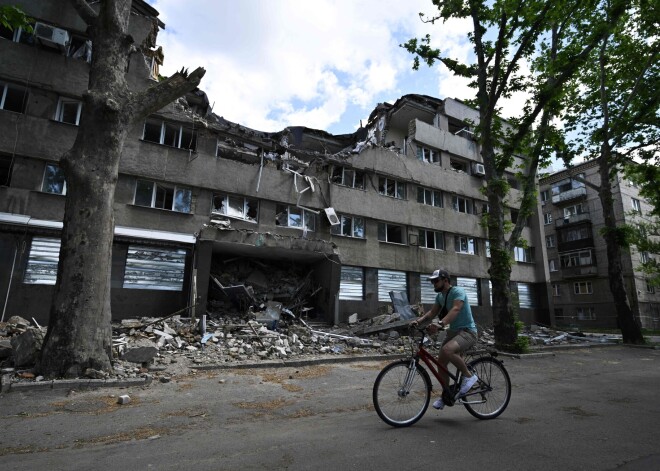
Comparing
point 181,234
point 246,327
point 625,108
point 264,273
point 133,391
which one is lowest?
point 133,391

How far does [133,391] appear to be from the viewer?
6367mm

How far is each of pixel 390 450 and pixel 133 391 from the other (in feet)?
16.1

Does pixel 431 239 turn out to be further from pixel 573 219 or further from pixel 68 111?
pixel 573 219

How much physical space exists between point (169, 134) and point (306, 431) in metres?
16.5

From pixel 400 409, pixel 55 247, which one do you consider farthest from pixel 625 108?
pixel 55 247

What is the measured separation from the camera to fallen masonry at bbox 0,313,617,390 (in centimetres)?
709

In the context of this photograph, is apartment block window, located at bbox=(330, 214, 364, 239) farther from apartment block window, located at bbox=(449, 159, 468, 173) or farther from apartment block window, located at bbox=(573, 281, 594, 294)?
apartment block window, located at bbox=(573, 281, 594, 294)

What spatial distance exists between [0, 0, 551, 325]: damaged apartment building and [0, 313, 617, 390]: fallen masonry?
78.4 inches

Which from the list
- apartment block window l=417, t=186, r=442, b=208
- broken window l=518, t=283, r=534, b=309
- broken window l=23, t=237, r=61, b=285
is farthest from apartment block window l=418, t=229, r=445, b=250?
broken window l=23, t=237, r=61, b=285

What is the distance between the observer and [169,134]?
1733cm

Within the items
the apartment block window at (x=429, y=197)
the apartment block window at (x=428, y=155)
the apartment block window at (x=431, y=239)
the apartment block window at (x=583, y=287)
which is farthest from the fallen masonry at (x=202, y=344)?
the apartment block window at (x=583, y=287)

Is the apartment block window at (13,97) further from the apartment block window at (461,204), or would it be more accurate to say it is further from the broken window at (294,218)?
the apartment block window at (461,204)

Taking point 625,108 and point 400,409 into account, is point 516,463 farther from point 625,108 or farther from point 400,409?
point 625,108

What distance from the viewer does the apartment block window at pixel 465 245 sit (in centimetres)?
2411
